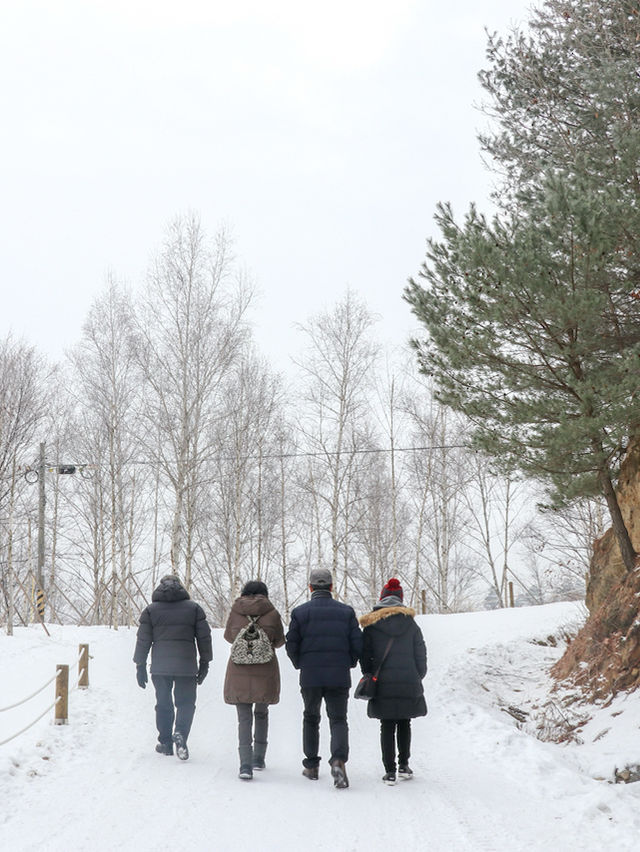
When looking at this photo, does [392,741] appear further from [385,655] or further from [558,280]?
[558,280]

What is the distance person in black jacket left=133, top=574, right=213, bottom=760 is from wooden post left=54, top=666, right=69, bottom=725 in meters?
1.81

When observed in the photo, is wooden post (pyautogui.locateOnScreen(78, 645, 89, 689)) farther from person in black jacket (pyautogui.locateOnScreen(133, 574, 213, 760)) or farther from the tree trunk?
the tree trunk

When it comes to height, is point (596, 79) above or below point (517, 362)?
above

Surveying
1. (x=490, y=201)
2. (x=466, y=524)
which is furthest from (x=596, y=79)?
(x=466, y=524)

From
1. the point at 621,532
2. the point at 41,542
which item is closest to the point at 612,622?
the point at 621,532

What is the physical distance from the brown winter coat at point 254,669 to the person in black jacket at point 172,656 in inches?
21.6

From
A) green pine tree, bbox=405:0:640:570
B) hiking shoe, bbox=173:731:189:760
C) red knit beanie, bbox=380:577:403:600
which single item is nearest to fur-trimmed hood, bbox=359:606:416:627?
red knit beanie, bbox=380:577:403:600

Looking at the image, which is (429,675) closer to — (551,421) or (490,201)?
(551,421)

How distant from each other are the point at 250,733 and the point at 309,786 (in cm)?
75

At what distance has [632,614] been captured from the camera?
980 centimetres

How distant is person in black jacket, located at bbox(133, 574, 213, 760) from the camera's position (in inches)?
284

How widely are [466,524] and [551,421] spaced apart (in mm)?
22796

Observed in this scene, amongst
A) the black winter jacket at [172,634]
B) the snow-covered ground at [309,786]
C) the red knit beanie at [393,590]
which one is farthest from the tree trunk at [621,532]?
the black winter jacket at [172,634]

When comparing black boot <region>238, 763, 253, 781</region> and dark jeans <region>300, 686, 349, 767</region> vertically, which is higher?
dark jeans <region>300, 686, 349, 767</region>
